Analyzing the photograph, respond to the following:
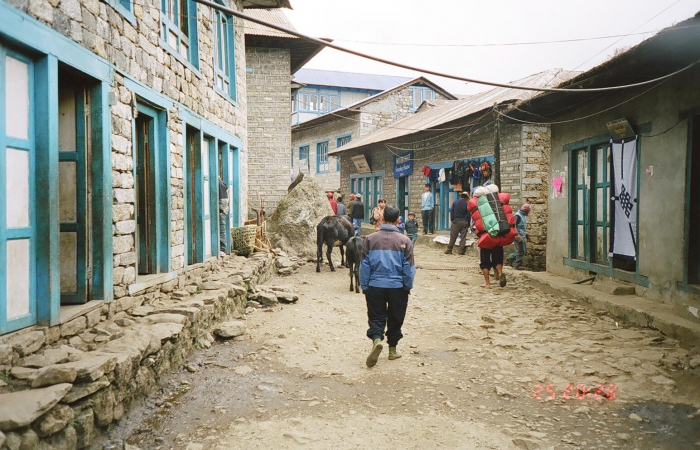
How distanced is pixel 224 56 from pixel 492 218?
5874 mm

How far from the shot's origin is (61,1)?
4340 mm

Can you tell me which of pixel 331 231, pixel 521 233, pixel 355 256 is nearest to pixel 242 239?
pixel 331 231

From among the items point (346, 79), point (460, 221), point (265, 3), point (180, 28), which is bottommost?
point (460, 221)

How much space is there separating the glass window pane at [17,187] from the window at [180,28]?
3215 millimetres

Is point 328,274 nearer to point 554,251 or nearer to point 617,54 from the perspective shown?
point 554,251

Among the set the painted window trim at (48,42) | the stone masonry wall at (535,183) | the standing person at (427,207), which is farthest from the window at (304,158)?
the painted window trim at (48,42)

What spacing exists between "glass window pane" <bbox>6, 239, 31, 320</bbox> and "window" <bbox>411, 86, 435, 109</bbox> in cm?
2563

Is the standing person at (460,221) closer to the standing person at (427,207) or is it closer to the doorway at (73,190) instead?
the standing person at (427,207)

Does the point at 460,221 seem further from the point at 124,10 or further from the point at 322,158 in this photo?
the point at 322,158

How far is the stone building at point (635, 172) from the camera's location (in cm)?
633

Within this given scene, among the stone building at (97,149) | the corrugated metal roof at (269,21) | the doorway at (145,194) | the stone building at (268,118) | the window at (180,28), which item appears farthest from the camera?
the stone building at (268,118)

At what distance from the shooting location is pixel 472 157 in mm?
15961
